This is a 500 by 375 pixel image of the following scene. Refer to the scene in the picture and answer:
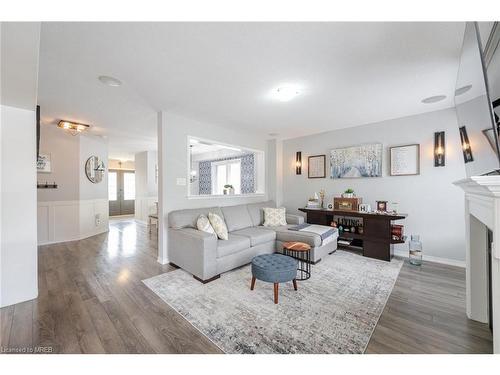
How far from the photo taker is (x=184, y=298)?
7.27 ft

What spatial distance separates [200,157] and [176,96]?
4886 mm

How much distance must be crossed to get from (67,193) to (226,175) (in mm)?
4117

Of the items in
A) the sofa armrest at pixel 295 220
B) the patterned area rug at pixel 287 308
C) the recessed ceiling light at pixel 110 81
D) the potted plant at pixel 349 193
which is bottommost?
the patterned area rug at pixel 287 308

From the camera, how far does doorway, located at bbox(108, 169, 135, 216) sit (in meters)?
8.80

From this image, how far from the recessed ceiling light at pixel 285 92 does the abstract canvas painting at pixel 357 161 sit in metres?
2.08

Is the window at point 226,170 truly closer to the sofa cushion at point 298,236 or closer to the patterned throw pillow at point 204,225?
the sofa cushion at point 298,236

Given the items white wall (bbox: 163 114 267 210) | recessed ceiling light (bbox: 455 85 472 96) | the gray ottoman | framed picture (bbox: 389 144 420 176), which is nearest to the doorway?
white wall (bbox: 163 114 267 210)

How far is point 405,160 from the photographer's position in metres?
3.58

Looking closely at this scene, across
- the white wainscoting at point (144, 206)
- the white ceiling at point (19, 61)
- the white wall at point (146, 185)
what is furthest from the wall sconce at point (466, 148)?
the white wall at point (146, 185)

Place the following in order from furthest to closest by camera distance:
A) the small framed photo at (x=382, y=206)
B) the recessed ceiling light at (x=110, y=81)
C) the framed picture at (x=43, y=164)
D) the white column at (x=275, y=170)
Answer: the white column at (x=275, y=170) → the framed picture at (x=43, y=164) → the small framed photo at (x=382, y=206) → the recessed ceiling light at (x=110, y=81)

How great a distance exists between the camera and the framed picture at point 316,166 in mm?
4574

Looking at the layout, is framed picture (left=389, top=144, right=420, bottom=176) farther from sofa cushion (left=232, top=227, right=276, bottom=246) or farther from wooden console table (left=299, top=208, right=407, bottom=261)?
sofa cushion (left=232, top=227, right=276, bottom=246)
